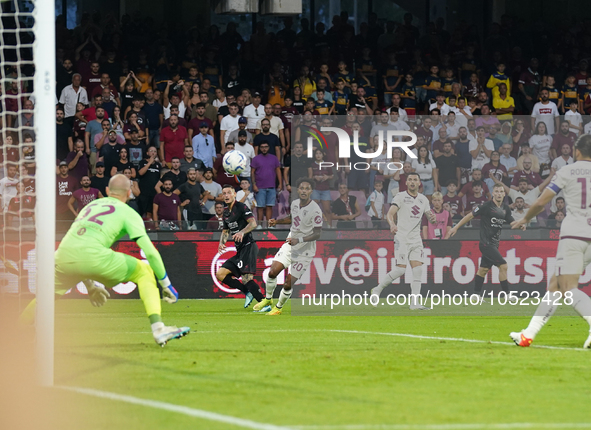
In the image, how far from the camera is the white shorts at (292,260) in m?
15.8

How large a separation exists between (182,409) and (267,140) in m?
14.9

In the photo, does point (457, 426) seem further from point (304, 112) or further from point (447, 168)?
point (304, 112)

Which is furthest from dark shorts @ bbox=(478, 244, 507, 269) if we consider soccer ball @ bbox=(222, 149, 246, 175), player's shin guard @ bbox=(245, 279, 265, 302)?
soccer ball @ bbox=(222, 149, 246, 175)

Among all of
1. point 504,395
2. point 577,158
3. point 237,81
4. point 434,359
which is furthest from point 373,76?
point 504,395

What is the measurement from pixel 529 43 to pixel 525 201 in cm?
881

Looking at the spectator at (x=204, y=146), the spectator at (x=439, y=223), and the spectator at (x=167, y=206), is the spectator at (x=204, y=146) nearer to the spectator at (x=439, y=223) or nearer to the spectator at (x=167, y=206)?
the spectator at (x=167, y=206)

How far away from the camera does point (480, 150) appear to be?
1789 cm

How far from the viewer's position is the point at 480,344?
10.5 m

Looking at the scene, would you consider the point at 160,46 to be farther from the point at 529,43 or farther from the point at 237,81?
the point at 529,43

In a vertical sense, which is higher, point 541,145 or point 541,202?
point 541,145

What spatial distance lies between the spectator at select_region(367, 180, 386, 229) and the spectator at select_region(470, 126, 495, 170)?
1.84m

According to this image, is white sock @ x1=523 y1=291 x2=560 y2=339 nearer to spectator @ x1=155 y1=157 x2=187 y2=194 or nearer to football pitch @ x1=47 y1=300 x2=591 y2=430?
football pitch @ x1=47 y1=300 x2=591 y2=430

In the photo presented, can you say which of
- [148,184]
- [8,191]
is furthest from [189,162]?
[8,191]

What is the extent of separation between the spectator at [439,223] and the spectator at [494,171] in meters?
1.10
